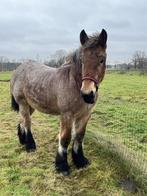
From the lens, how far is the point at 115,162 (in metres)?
5.59

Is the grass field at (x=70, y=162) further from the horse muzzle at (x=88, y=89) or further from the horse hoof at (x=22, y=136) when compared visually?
the horse muzzle at (x=88, y=89)

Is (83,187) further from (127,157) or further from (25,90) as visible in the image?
(25,90)

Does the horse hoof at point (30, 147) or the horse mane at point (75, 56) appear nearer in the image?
the horse mane at point (75, 56)

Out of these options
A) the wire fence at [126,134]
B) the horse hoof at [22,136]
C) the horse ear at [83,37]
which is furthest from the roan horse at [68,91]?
the wire fence at [126,134]

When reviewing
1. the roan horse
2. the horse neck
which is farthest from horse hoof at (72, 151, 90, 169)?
the horse neck

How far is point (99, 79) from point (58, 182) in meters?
1.64

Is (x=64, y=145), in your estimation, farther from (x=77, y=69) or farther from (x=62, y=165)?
(x=77, y=69)

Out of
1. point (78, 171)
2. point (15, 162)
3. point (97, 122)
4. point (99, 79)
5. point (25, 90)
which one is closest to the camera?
point (99, 79)

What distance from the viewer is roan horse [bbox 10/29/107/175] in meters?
4.50

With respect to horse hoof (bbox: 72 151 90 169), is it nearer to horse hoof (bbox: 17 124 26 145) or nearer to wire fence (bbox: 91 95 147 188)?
wire fence (bbox: 91 95 147 188)

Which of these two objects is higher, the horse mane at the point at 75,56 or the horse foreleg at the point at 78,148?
the horse mane at the point at 75,56

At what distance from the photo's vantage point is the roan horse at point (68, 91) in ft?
14.8

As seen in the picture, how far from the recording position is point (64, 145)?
17.5 ft

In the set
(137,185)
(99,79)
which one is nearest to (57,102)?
(99,79)
